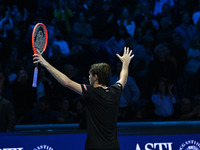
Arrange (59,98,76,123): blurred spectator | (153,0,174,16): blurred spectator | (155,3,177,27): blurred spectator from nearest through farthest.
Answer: (59,98,76,123): blurred spectator < (155,3,177,27): blurred spectator < (153,0,174,16): blurred spectator

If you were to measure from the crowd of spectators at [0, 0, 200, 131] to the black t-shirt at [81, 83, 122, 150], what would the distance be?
291 cm

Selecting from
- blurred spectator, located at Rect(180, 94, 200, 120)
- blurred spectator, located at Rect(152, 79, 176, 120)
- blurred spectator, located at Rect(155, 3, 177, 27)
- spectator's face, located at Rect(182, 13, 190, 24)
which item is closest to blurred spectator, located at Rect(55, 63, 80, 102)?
blurred spectator, located at Rect(152, 79, 176, 120)

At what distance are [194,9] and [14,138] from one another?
245 inches

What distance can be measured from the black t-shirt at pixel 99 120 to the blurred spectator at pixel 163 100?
4137 millimetres

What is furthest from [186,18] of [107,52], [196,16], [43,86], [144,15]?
[43,86]

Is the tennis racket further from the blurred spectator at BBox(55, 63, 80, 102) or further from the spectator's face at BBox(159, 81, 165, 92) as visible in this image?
the spectator's face at BBox(159, 81, 165, 92)

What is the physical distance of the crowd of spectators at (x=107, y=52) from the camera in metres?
7.72

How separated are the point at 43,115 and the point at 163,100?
234 centimetres

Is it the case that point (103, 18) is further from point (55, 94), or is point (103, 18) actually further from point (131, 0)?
point (55, 94)

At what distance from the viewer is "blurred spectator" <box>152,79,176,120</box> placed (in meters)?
7.72

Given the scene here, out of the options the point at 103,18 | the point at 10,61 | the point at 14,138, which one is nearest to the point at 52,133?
the point at 14,138

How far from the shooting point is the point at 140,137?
19.4 feet

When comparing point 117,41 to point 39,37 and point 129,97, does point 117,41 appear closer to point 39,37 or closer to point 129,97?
point 129,97

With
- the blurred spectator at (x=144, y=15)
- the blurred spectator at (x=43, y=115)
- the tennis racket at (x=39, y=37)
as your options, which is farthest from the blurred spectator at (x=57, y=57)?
the tennis racket at (x=39, y=37)
